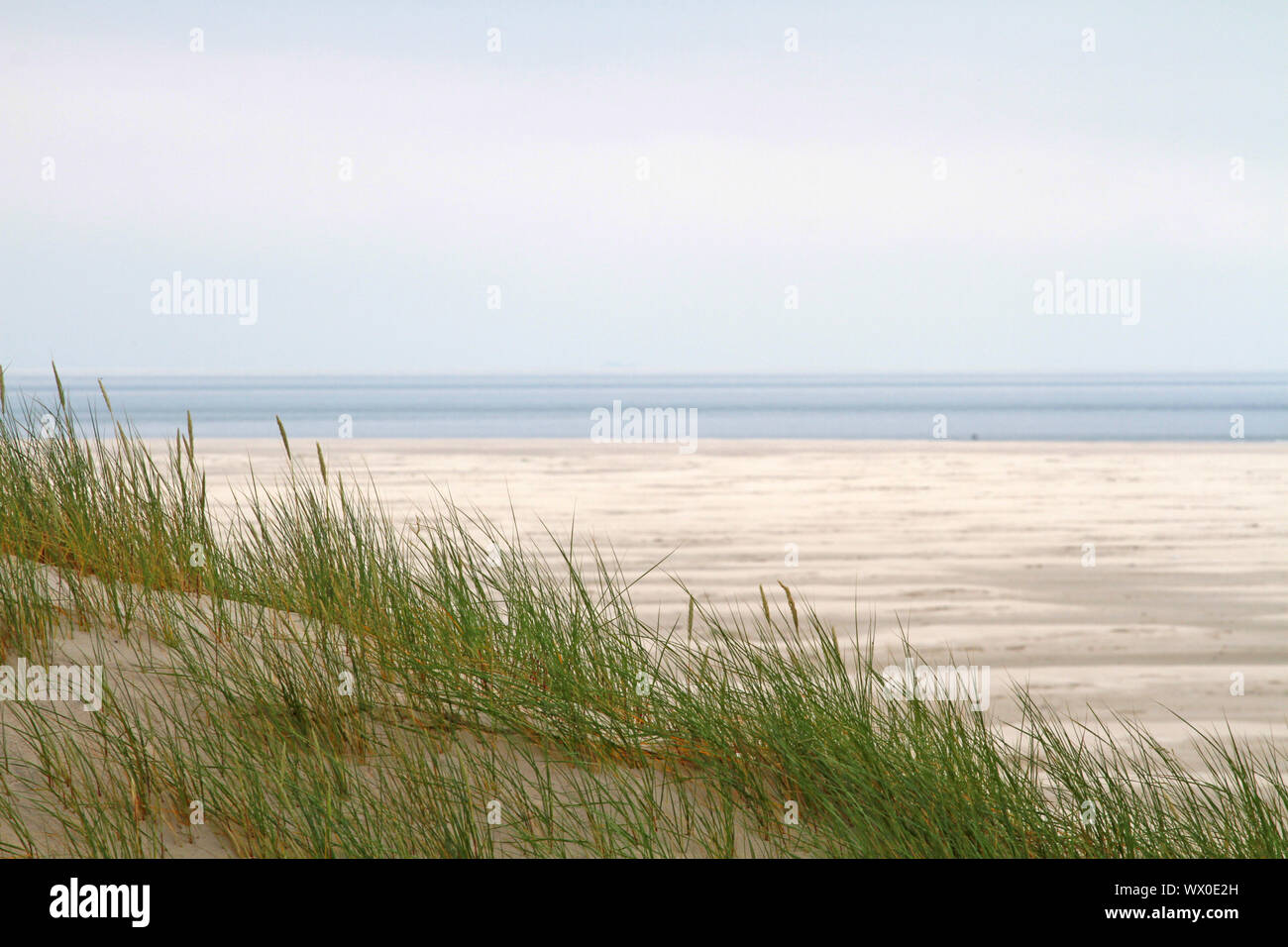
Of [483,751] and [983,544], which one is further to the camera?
[983,544]

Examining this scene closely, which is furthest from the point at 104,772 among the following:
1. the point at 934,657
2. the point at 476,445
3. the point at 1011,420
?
the point at 1011,420

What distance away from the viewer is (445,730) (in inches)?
126

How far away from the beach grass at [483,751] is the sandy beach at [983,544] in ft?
1.62

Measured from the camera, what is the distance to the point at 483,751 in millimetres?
3141

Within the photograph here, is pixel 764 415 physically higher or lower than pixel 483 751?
higher

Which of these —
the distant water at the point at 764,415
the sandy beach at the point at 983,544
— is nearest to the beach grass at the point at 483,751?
the sandy beach at the point at 983,544

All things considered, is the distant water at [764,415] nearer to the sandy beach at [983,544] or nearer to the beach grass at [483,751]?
the sandy beach at [983,544]

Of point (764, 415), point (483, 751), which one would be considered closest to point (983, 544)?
point (483, 751)

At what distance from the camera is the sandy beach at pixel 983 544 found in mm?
6520

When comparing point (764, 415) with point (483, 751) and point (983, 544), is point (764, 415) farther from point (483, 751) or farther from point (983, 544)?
point (483, 751)

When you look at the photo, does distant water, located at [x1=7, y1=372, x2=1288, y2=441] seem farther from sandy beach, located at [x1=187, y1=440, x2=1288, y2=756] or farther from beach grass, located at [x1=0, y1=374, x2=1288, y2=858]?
beach grass, located at [x1=0, y1=374, x2=1288, y2=858]

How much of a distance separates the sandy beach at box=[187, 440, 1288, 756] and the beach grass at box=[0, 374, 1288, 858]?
494 millimetres

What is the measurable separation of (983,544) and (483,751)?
8.28m
